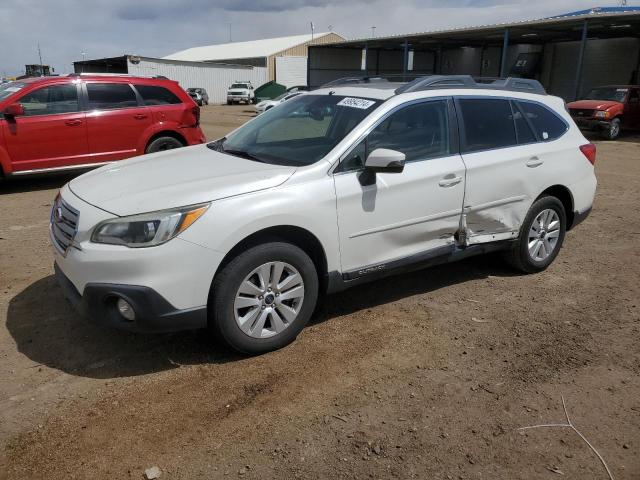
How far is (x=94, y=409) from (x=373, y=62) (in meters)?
44.0

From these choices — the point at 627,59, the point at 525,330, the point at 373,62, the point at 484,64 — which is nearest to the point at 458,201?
the point at 525,330

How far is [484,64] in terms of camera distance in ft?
126

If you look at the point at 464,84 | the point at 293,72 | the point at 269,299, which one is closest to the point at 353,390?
the point at 269,299

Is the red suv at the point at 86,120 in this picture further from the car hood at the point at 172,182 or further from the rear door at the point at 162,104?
the car hood at the point at 172,182

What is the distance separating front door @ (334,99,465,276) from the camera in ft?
12.4

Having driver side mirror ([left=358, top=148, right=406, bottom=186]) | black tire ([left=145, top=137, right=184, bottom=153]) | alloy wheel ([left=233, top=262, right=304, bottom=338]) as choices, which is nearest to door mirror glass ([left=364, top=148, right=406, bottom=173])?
driver side mirror ([left=358, top=148, right=406, bottom=186])

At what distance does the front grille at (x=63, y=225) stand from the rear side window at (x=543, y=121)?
3.81m

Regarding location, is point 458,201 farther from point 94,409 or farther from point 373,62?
point 373,62

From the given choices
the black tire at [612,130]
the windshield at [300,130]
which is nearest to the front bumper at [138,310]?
the windshield at [300,130]

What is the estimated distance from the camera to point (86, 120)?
8648 mm

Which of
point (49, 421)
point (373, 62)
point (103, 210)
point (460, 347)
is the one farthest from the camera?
point (373, 62)

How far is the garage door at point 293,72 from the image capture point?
54219 mm

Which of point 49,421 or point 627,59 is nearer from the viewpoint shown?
point 49,421

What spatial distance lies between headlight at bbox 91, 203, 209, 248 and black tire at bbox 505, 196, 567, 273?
121 inches
